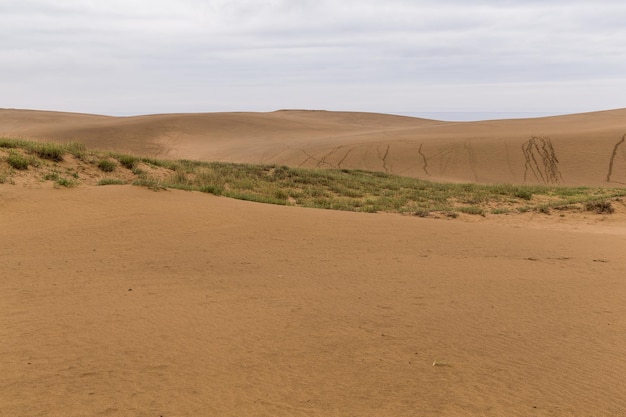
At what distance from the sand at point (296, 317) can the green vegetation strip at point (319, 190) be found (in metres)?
4.47

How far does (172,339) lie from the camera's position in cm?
513

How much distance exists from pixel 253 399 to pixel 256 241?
205 inches

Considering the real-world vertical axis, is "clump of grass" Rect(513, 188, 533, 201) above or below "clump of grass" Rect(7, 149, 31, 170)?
below

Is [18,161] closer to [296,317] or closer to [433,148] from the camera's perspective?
[296,317]

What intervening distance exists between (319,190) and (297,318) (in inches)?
582

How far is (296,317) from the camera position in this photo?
19.0ft

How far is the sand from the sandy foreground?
0.02 meters

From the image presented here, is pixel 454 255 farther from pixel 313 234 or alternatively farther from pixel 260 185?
pixel 260 185

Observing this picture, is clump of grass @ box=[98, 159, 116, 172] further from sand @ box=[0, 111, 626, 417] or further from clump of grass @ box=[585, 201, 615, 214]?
clump of grass @ box=[585, 201, 615, 214]

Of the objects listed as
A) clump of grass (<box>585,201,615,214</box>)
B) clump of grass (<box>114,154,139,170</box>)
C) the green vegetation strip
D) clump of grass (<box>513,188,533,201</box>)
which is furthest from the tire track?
clump of grass (<box>114,154,139,170</box>)

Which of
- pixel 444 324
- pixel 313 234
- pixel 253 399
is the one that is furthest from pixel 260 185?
pixel 253 399

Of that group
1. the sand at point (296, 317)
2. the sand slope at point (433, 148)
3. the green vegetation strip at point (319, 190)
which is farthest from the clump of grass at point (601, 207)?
the sand slope at point (433, 148)

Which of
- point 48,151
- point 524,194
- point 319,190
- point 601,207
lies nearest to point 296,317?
point 48,151

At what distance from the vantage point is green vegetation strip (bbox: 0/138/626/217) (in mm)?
15305
